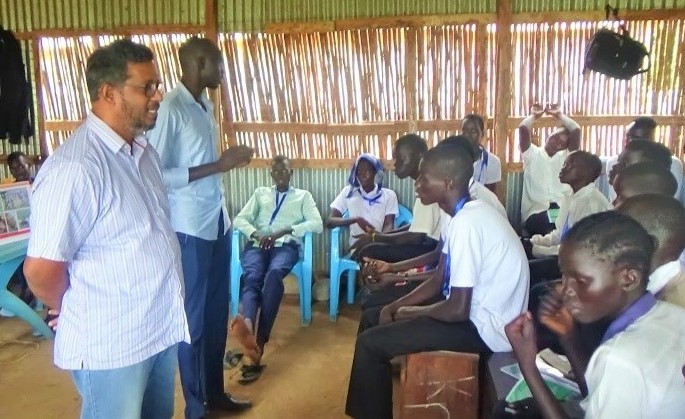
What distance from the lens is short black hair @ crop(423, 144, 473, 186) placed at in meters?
2.64

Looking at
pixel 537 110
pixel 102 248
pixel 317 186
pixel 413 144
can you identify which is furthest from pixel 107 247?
pixel 537 110

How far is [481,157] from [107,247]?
10.8ft

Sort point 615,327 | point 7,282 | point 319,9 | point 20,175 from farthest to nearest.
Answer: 1. point 20,175
2. point 319,9
3. point 7,282
4. point 615,327

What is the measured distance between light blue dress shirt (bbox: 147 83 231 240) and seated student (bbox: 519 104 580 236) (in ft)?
9.49

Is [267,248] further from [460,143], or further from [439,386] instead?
[439,386]

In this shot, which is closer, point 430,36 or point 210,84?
point 210,84

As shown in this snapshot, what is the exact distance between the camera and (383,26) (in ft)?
16.3

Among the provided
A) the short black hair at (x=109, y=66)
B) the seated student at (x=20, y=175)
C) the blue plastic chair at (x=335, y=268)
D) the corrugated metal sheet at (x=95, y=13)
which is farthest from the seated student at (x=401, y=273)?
the seated student at (x=20, y=175)

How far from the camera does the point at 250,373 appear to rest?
3648mm

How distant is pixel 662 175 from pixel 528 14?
2.43 meters

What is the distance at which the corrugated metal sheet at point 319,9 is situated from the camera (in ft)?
16.1

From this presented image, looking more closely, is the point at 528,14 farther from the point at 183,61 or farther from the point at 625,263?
the point at 625,263

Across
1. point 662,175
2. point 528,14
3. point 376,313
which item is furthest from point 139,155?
point 528,14

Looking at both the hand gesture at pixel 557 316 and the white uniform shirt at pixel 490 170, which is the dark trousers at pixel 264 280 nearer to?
the white uniform shirt at pixel 490 170
